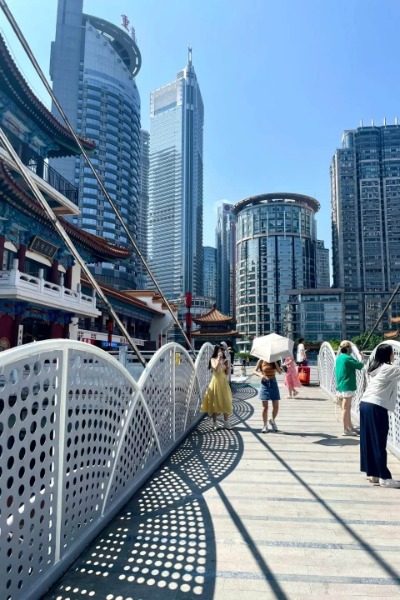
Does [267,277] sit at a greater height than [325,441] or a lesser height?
greater

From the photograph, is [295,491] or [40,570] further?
[295,491]

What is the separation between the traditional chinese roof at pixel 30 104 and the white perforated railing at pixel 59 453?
15.6m

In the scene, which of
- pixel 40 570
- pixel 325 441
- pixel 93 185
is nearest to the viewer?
pixel 40 570

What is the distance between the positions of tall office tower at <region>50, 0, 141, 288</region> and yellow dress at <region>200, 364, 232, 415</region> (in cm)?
6789

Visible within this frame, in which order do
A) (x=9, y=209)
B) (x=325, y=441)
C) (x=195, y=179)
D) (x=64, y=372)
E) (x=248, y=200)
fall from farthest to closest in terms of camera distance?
1. (x=195, y=179)
2. (x=248, y=200)
3. (x=9, y=209)
4. (x=325, y=441)
5. (x=64, y=372)

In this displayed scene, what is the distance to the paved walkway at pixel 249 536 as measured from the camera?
2.27 meters

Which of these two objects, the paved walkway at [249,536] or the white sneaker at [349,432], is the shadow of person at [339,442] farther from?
the paved walkway at [249,536]

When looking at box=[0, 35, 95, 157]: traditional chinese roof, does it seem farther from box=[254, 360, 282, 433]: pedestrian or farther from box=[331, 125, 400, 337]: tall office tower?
box=[331, 125, 400, 337]: tall office tower

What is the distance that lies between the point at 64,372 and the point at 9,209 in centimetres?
1514

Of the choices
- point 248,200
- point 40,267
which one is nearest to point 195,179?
point 248,200

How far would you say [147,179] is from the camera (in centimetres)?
12975

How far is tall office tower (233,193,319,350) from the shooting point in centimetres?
9019

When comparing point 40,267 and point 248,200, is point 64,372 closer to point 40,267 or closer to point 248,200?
point 40,267

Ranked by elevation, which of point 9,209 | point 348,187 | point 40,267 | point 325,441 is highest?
point 348,187
